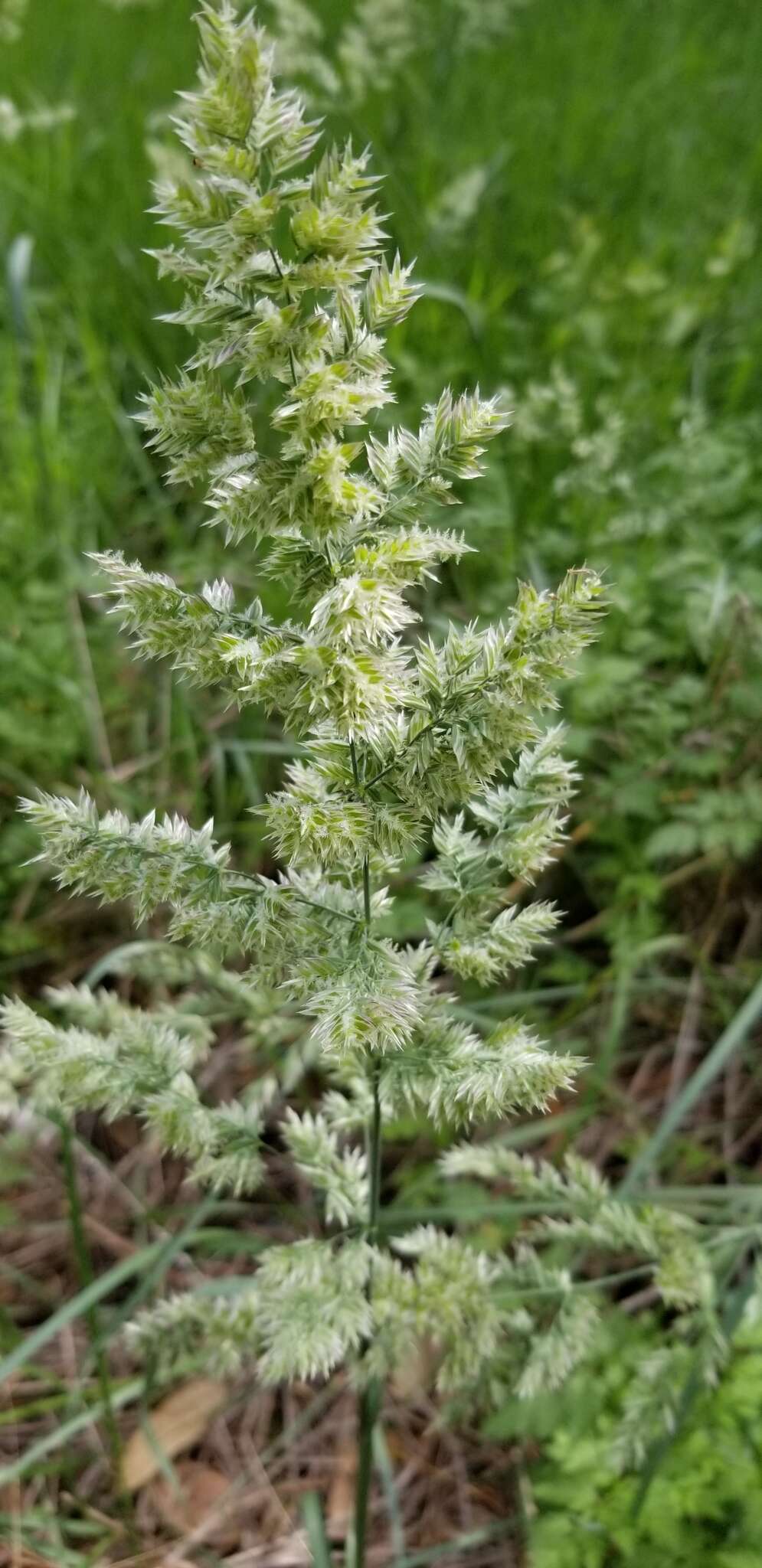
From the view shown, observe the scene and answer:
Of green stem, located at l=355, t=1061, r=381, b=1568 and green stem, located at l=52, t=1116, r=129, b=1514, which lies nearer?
green stem, located at l=355, t=1061, r=381, b=1568

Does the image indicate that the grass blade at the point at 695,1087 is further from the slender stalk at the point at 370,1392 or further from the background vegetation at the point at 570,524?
the slender stalk at the point at 370,1392

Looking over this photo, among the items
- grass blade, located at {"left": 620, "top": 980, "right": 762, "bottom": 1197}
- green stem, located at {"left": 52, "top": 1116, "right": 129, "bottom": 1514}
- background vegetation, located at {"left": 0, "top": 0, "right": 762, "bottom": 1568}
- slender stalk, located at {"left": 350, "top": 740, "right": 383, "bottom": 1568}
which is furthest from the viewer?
background vegetation, located at {"left": 0, "top": 0, "right": 762, "bottom": 1568}

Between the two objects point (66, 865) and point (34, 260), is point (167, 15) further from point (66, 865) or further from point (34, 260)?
point (66, 865)

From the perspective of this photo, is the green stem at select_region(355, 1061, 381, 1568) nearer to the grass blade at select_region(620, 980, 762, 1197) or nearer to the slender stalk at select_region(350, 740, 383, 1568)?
the slender stalk at select_region(350, 740, 383, 1568)

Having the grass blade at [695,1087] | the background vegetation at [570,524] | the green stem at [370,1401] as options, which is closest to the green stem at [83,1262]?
the background vegetation at [570,524]

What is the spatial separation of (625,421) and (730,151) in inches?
77.4

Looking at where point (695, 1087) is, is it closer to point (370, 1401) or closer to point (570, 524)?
point (370, 1401)

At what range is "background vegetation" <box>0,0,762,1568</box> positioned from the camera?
2.14 meters

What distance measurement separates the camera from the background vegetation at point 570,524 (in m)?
2.14

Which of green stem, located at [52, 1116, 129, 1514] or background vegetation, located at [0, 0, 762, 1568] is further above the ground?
background vegetation, located at [0, 0, 762, 1568]

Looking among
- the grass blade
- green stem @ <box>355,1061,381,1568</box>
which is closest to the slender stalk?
green stem @ <box>355,1061,381,1568</box>

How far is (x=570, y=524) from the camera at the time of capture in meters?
2.66

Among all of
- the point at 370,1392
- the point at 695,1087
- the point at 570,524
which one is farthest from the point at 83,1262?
the point at 570,524

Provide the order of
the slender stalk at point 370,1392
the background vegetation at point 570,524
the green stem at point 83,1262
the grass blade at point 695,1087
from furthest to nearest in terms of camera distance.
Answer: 1. the background vegetation at point 570,524
2. the grass blade at point 695,1087
3. the green stem at point 83,1262
4. the slender stalk at point 370,1392
